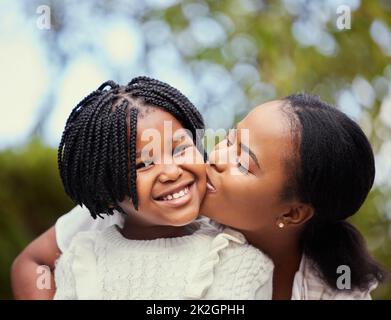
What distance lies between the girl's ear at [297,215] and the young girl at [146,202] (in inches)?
3.7

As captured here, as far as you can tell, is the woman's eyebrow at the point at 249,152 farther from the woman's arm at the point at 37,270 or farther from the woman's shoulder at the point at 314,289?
the woman's arm at the point at 37,270

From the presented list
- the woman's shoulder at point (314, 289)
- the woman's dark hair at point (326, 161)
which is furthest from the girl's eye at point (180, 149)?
the woman's shoulder at point (314, 289)

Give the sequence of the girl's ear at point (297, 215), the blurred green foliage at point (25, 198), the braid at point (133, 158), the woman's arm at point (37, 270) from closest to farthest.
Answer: the braid at point (133, 158) < the girl's ear at point (297, 215) < the woman's arm at point (37, 270) < the blurred green foliage at point (25, 198)

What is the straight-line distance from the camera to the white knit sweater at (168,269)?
115cm

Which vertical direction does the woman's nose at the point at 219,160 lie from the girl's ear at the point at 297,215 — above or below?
above

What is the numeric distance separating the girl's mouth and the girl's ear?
22 cm

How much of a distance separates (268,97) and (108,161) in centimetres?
118

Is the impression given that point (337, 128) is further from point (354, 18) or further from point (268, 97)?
point (354, 18)

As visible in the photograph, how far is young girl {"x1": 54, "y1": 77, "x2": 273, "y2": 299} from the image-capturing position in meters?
1.12

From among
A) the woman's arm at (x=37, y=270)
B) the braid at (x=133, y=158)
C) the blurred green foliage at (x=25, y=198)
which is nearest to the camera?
the braid at (x=133, y=158)

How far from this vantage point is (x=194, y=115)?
1206 millimetres

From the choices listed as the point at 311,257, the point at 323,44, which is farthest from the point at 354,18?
the point at 311,257

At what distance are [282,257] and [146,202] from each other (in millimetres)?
371
